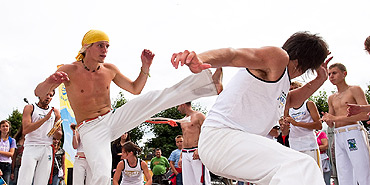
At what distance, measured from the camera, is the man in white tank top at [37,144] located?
22.5 ft

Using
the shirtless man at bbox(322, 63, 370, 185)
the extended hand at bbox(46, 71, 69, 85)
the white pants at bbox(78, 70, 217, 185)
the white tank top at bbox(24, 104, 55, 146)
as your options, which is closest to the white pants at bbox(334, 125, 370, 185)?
the shirtless man at bbox(322, 63, 370, 185)

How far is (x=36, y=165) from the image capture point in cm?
709

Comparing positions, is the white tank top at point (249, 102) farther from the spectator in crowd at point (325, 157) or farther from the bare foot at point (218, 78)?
the spectator in crowd at point (325, 157)

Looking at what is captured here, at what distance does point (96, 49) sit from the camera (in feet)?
17.2

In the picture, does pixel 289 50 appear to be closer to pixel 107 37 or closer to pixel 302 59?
pixel 302 59

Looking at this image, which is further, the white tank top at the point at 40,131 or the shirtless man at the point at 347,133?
the white tank top at the point at 40,131

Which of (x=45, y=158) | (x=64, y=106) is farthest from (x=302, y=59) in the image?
(x=64, y=106)

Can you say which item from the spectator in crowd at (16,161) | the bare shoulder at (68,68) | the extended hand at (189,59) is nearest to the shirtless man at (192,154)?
the bare shoulder at (68,68)

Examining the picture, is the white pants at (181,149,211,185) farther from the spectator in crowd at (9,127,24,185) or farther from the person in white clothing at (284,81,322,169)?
the spectator in crowd at (9,127,24,185)

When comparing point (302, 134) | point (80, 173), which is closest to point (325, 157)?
point (302, 134)

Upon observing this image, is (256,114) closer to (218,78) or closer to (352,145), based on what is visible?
(218,78)

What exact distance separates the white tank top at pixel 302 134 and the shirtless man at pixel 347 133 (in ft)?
1.29

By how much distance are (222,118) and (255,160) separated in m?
0.40

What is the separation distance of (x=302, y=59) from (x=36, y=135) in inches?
233
